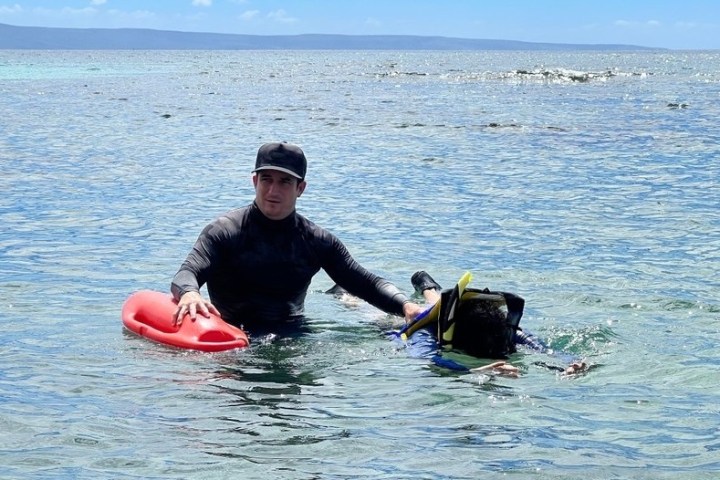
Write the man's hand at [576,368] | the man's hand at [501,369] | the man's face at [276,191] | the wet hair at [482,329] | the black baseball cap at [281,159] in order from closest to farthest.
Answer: the man's hand at [501,369]
the man's hand at [576,368]
the wet hair at [482,329]
the black baseball cap at [281,159]
the man's face at [276,191]

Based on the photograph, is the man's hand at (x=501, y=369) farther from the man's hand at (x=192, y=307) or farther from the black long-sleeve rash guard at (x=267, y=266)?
the man's hand at (x=192, y=307)

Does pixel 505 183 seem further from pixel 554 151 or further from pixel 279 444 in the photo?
pixel 279 444

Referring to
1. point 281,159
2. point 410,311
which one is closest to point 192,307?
point 281,159

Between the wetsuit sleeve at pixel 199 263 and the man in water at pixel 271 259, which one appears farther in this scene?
the man in water at pixel 271 259

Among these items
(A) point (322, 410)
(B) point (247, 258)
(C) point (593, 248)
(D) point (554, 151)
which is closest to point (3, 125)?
(D) point (554, 151)

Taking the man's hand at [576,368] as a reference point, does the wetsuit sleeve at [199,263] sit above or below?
above

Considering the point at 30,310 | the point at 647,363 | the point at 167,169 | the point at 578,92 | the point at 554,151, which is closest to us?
the point at 647,363

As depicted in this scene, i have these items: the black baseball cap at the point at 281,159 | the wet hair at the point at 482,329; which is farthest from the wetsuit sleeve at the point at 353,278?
the wet hair at the point at 482,329

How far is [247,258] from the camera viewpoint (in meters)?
8.71

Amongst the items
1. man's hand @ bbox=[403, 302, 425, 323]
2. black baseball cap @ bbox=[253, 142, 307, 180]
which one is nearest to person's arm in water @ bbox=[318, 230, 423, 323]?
man's hand @ bbox=[403, 302, 425, 323]

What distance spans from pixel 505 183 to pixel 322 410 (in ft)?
45.3

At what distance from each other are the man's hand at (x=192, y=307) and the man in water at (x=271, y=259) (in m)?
0.02

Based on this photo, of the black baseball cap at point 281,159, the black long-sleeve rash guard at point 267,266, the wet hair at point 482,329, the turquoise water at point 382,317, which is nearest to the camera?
the turquoise water at point 382,317

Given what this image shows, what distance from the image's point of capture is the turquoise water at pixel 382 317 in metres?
6.09
